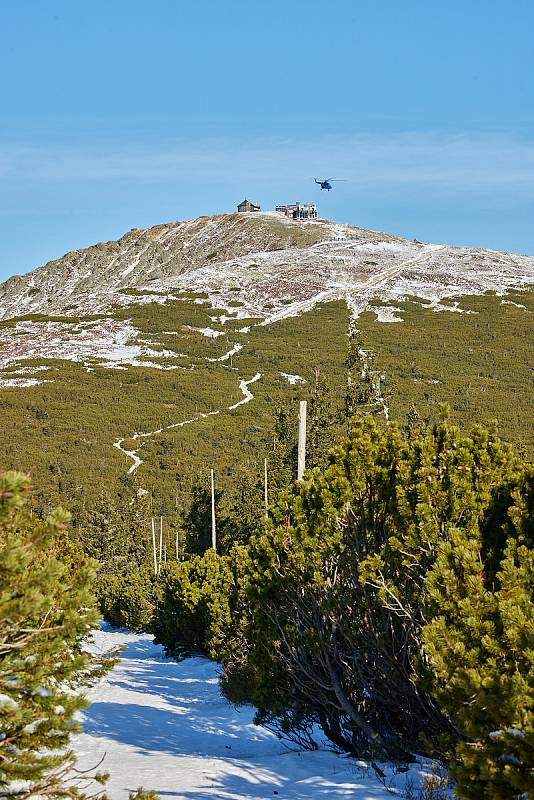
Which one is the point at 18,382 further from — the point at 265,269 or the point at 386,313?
the point at 265,269

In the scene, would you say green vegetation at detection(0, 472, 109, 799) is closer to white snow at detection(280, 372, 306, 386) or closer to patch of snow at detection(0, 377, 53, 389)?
white snow at detection(280, 372, 306, 386)

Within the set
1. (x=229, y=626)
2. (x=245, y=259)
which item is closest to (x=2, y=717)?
(x=229, y=626)

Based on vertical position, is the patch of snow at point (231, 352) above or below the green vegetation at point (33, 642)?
above

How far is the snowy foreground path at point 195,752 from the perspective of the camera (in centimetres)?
733

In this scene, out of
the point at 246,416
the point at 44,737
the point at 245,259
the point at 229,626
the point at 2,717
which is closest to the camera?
the point at 2,717

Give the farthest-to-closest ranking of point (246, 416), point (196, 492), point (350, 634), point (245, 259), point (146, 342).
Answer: point (245, 259) → point (146, 342) → point (246, 416) → point (196, 492) → point (350, 634)

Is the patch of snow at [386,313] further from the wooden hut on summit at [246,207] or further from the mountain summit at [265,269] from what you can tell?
the wooden hut on summit at [246,207]

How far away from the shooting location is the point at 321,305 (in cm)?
9088

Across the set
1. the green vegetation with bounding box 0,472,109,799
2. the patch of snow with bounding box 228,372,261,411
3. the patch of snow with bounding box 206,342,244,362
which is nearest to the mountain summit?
the patch of snow with bounding box 206,342,244,362

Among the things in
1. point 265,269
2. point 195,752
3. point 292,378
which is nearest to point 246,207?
point 265,269

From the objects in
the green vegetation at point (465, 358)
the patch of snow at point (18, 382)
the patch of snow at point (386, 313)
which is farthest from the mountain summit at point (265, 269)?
the patch of snow at point (18, 382)

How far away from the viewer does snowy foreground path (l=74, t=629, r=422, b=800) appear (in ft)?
24.0

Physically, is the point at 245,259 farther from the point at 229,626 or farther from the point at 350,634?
the point at 350,634

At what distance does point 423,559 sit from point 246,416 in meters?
52.0
